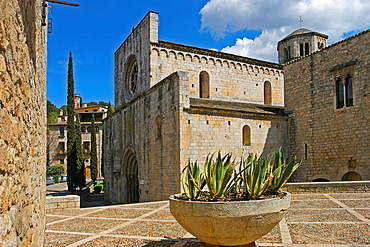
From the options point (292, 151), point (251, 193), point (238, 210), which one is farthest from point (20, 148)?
point (292, 151)

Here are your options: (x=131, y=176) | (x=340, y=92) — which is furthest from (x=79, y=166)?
(x=340, y=92)

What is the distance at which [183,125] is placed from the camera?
14617mm

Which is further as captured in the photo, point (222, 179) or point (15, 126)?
point (222, 179)

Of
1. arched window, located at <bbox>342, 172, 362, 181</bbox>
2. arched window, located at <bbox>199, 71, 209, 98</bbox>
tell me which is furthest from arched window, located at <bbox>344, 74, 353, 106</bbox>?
arched window, located at <bbox>199, 71, 209, 98</bbox>

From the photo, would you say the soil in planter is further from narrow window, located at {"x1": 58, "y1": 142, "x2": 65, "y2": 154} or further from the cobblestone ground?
narrow window, located at {"x1": 58, "y1": 142, "x2": 65, "y2": 154}

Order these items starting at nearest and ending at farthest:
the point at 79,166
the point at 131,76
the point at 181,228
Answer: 1. the point at 181,228
2. the point at 131,76
3. the point at 79,166

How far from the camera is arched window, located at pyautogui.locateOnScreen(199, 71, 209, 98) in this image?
20.7 metres

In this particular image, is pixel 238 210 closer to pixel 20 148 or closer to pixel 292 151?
pixel 20 148

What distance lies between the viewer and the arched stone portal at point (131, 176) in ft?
69.0

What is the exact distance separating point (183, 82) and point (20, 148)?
455 inches

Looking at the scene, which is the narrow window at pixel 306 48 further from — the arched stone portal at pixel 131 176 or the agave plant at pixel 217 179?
the agave plant at pixel 217 179

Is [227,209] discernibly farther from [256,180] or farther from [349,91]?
[349,91]

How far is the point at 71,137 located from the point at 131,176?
471 inches

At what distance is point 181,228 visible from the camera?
7.42 meters
